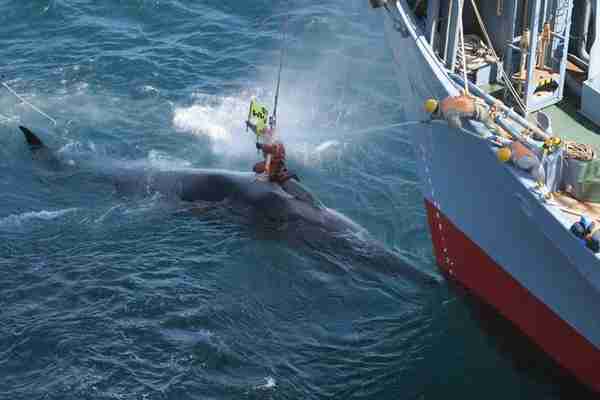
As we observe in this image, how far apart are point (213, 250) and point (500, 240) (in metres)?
9.16

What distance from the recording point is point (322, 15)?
4566 centimetres

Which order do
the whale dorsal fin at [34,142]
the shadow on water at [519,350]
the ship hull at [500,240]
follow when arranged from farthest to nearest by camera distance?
the whale dorsal fin at [34,142], the shadow on water at [519,350], the ship hull at [500,240]

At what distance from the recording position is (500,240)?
2394 centimetres

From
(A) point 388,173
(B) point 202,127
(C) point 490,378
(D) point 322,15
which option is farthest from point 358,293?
(D) point 322,15

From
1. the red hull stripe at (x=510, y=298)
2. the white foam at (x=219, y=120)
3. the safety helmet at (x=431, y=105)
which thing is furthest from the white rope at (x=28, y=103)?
the safety helmet at (x=431, y=105)

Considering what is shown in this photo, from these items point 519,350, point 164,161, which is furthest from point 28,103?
point 519,350

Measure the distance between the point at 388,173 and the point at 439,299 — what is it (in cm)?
780

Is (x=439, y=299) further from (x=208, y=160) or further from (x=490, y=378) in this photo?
(x=208, y=160)

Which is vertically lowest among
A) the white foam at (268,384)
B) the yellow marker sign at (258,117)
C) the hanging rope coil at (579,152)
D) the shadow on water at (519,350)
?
the shadow on water at (519,350)

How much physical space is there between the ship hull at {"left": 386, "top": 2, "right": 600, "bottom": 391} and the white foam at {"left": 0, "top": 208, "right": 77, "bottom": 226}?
12412 millimetres

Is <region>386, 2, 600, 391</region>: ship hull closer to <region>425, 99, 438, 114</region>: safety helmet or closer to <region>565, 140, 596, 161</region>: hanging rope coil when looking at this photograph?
<region>425, 99, 438, 114</region>: safety helmet

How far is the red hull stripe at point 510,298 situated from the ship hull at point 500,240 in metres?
0.03

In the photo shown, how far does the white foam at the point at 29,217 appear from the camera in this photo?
29531 millimetres

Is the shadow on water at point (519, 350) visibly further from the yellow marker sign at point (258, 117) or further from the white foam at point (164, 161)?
the white foam at point (164, 161)
